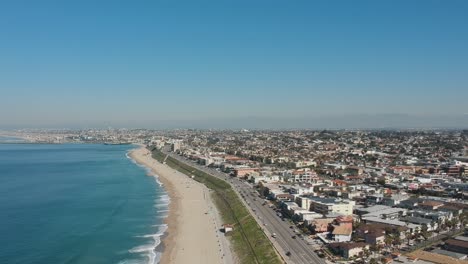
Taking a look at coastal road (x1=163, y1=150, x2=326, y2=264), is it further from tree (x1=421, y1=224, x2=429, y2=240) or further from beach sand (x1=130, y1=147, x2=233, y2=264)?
tree (x1=421, y1=224, x2=429, y2=240)

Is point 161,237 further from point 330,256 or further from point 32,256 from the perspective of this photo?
point 330,256

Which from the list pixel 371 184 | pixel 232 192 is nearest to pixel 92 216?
pixel 232 192

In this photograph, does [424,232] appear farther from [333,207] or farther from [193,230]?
[193,230]

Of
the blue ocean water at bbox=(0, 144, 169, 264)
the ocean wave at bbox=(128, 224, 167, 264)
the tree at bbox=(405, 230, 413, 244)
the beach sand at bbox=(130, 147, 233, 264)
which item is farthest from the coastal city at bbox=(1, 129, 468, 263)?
the blue ocean water at bbox=(0, 144, 169, 264)

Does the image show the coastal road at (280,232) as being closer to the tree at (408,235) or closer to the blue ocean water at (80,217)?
the tree at (408,235)

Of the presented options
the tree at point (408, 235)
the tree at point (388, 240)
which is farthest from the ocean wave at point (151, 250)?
the tree at point (408, 235)
